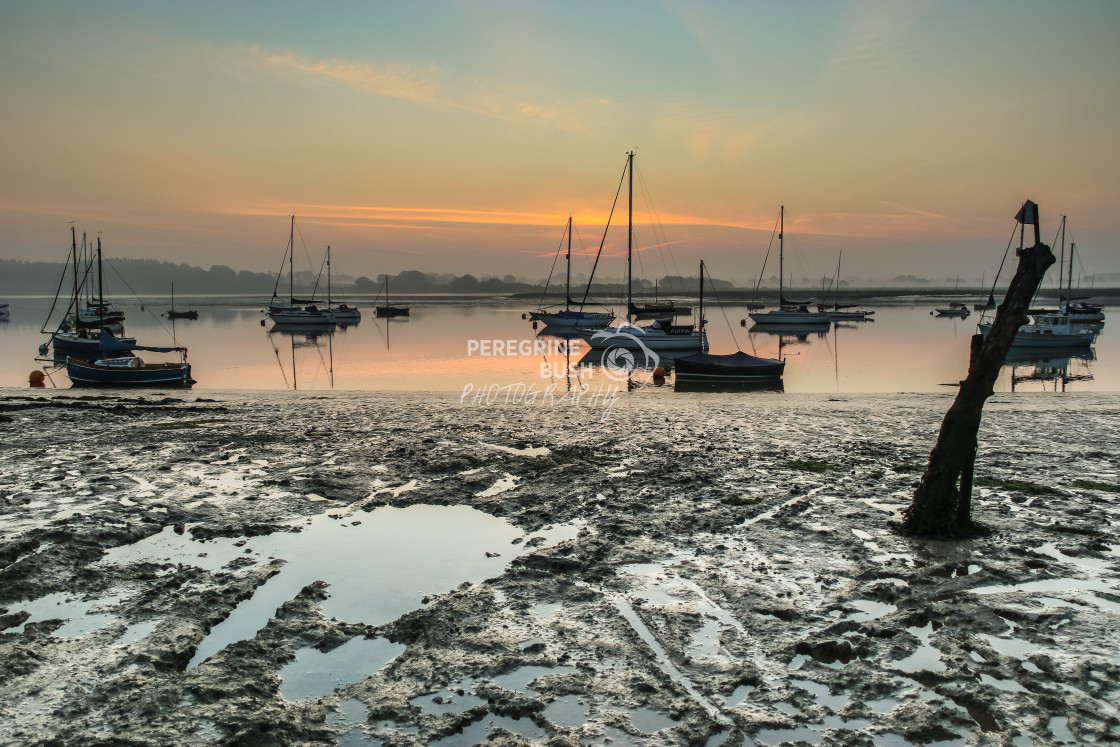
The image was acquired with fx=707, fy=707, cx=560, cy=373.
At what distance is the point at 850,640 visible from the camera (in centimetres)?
586

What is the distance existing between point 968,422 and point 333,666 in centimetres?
702

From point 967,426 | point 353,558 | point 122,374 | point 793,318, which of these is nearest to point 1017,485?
point 967,426

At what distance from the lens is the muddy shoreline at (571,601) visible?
4.82 m

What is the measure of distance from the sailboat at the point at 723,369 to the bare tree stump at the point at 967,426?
20298mm

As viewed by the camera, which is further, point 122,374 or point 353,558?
point 122,374

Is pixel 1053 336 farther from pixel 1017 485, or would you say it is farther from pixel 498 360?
pixel 1017 485

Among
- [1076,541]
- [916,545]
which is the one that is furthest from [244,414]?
[1076,541]

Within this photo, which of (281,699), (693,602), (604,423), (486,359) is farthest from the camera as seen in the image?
(486,359)

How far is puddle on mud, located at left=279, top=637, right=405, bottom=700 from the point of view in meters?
5.23

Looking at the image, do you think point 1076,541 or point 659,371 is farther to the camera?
point 659,371

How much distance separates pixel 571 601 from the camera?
6.76 metres

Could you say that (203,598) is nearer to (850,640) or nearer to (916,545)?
(850,640)

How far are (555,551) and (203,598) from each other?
3602mm
